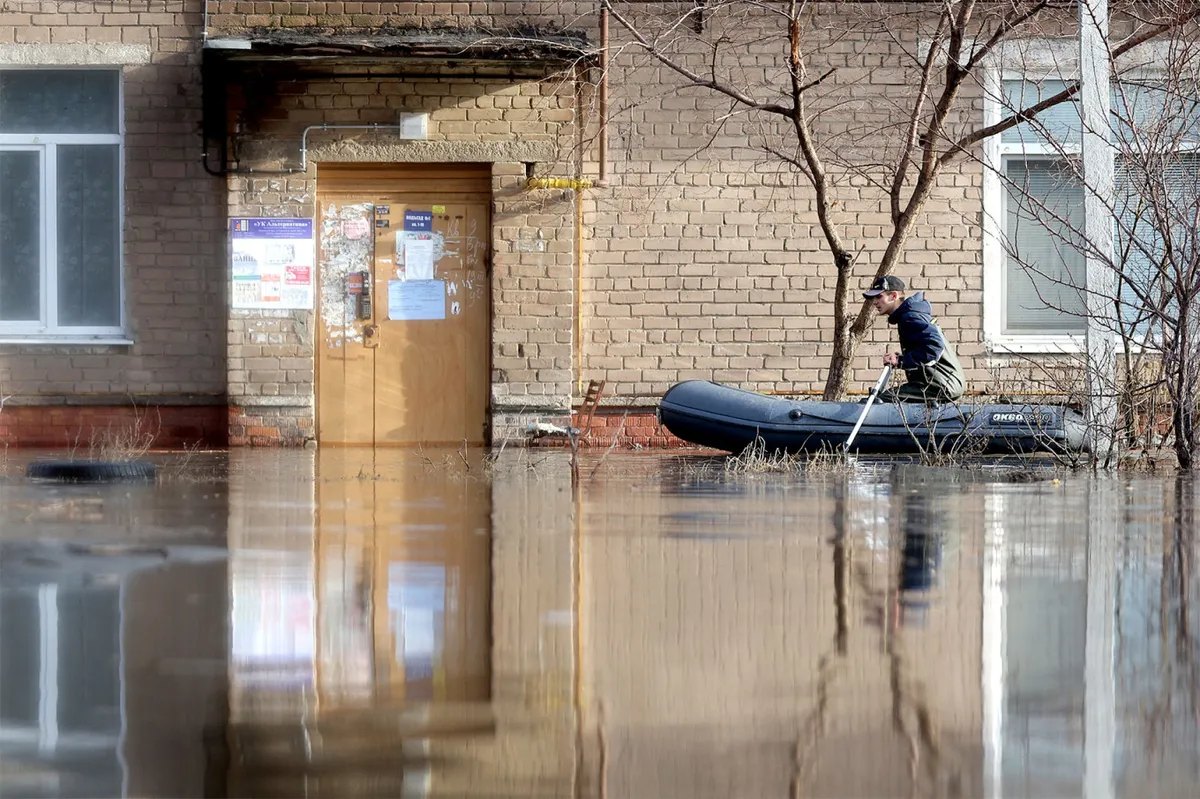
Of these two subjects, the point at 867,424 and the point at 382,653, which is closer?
the point at 382,653

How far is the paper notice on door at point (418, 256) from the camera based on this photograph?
45.2 feet

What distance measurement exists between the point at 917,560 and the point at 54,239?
1031cm

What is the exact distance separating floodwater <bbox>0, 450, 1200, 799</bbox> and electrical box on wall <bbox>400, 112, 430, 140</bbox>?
6.30 meters

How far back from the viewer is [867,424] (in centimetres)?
1168

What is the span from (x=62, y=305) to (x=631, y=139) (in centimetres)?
533

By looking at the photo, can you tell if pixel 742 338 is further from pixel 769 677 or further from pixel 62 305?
pixel 769 677

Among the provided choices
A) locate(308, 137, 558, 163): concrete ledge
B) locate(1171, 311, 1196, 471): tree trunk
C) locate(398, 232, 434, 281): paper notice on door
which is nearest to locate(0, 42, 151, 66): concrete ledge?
locate(308, 137, 558, 163): concrete ledge

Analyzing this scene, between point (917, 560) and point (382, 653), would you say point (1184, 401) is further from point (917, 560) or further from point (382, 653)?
point (382, 653)

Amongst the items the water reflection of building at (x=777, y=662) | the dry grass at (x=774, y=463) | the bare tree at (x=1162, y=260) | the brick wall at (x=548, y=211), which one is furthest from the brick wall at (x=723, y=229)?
the water reflection of building at (x=777, y=662)

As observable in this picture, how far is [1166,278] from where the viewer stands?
9859 millimetres

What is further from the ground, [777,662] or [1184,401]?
[1184,401]

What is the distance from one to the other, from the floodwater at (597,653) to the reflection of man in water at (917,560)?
2cm

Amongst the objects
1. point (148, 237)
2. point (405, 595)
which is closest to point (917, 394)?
point (148, 237)

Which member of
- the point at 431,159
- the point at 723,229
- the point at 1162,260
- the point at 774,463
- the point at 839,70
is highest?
the point at 839,70
